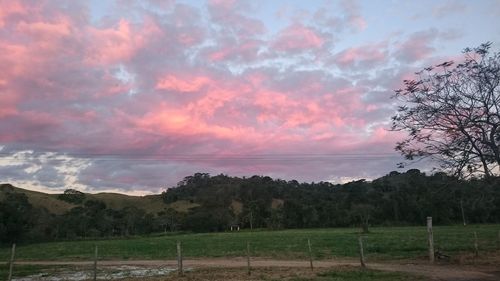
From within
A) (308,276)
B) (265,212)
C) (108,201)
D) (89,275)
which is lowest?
(89,275)

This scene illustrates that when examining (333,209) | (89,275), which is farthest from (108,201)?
(89,275)

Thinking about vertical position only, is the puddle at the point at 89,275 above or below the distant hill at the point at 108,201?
below

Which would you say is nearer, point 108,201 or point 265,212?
point 265,212

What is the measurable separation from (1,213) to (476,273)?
77.7m

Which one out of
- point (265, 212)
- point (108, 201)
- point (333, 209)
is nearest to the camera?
point (333, 209)

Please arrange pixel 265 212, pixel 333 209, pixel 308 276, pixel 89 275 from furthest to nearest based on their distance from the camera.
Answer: pixel 265 212 < pixel 333 209 < pixel 89 275 < pixel 308 276

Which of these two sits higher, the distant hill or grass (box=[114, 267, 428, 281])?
the distant hill

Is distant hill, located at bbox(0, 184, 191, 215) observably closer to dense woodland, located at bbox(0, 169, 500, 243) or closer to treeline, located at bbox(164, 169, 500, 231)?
dense woodland, located at bbox(0, 169, 500, 243)

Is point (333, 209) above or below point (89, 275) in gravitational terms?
above

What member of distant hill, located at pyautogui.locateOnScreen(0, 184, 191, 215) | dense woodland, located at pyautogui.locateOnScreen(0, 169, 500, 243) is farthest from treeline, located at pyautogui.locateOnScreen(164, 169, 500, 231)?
distant hill, located at pyautogui.locateOnScreen(0, 184, 191, 215)

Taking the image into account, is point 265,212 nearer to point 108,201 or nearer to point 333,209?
point 333,209

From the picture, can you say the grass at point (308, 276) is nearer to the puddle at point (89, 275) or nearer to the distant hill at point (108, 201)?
the puddle at point (89, 275)

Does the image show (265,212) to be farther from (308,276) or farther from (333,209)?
(308,276)

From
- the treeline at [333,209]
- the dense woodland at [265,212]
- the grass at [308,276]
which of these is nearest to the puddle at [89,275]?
the grass at [308,276]
